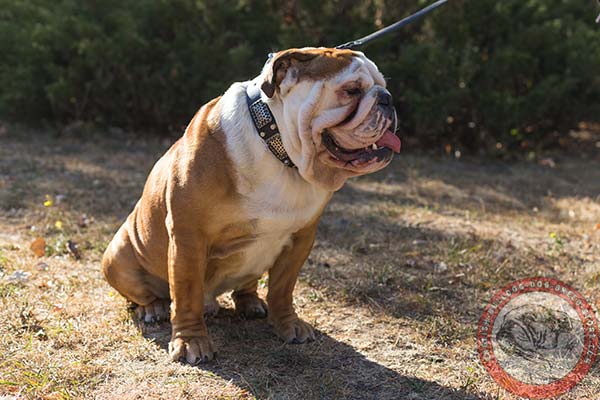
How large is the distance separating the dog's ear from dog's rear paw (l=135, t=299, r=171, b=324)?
1.47 meters

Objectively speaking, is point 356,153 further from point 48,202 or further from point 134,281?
point 48,202

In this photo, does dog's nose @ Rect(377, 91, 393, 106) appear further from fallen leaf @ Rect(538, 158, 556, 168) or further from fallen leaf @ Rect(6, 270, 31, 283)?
fallen leaf @ Rect(538, 158, 556, 168)

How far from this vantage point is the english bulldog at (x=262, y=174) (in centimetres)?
298

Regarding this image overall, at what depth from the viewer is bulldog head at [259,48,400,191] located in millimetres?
2957

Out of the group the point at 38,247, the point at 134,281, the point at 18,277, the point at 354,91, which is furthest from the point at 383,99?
the point at 38,247

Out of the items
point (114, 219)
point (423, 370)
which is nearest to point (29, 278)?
point (114, 219)

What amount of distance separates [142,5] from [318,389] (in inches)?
240

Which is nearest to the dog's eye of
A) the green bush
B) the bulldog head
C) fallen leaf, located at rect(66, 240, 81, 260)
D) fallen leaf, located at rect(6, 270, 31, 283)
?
the bulldog head

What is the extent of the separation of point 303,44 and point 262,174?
192 inches

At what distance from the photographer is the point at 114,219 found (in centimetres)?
557

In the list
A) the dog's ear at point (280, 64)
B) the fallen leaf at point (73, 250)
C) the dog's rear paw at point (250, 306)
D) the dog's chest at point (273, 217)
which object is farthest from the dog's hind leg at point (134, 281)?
the dog's ear at point (280, 64)

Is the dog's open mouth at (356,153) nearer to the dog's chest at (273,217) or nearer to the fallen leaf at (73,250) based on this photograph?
the dog's chest at (273,217)

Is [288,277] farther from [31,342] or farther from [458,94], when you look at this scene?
[458,94]

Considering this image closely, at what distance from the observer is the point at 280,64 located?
9.77ft
